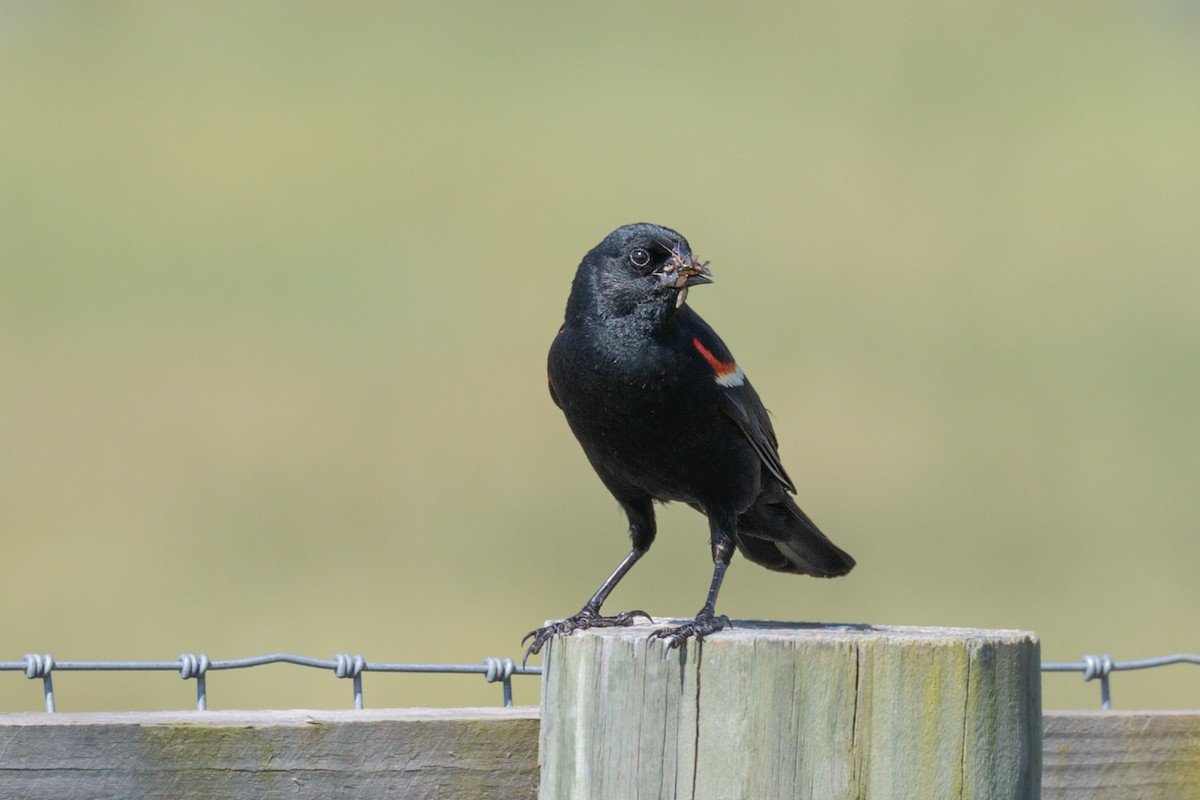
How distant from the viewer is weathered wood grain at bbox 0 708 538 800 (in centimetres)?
241

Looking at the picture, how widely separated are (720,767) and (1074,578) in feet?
39.9

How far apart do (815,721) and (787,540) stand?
2.43 metres

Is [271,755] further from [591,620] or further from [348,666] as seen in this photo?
[591,620]

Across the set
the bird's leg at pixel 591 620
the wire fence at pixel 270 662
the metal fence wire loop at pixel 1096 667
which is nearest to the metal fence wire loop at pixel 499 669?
the wire fence at pixel 270 662

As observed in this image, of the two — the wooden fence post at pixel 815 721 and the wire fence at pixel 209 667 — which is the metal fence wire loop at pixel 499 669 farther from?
the wooden fence post at pixel 815 721

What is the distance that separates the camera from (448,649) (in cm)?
1135

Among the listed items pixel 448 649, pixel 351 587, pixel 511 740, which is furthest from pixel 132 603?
pixel 511 740

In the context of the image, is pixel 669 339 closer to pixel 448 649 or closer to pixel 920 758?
pixel 920 758

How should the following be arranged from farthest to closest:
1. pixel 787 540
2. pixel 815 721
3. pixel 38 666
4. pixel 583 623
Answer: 1. pixel 787 540
2. pixel 583 623
3. pixel 38 666
4. pixel 815 721

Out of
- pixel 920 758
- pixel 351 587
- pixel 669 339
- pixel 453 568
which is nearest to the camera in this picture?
pixel 920 758

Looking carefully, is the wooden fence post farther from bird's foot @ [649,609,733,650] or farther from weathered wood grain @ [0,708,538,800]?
weathered wood grain @ [0,708,538,800]

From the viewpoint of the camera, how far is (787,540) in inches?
188

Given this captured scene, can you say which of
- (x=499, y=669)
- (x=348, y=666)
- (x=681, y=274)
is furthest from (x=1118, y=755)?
(x=681, y=274)

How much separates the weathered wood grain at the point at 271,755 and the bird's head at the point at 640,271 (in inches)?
71.6
